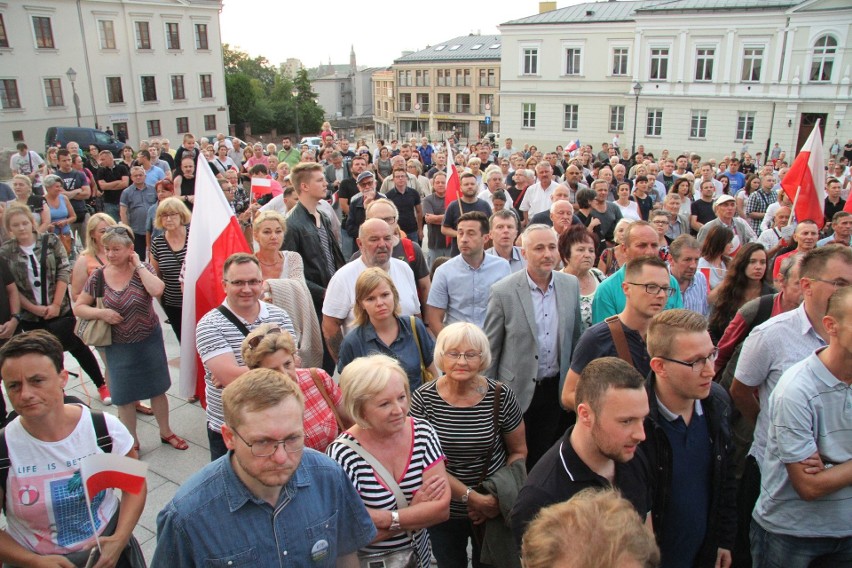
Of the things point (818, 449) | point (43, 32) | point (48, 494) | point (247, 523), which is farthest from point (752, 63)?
point (43, 32)

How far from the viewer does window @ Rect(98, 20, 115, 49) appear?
41.2 m

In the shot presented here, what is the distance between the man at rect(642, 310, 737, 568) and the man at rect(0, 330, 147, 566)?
251cm

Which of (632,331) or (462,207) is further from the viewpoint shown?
(462,207)

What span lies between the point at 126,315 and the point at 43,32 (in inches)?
1733

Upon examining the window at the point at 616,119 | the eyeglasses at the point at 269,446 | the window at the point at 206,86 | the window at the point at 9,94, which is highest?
the window at the point at 206,86

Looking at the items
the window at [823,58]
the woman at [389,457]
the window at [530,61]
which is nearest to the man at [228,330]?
the woman at [389,457]

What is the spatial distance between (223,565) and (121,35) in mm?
48983

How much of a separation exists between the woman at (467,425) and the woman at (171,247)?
11.6 ft

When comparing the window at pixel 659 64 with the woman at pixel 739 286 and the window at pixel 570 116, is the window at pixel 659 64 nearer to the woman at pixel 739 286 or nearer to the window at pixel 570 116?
the window at pixel 570 116

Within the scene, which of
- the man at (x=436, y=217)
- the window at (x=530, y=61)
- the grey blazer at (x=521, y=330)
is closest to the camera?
the grey blazer at (x=521, y=330)

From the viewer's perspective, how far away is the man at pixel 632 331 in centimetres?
344

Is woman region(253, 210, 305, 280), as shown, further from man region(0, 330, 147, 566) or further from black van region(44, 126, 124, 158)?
black van region(44, 126, 124, 158)

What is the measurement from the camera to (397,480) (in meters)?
2.72

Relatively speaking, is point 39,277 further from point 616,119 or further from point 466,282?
point 616,119
